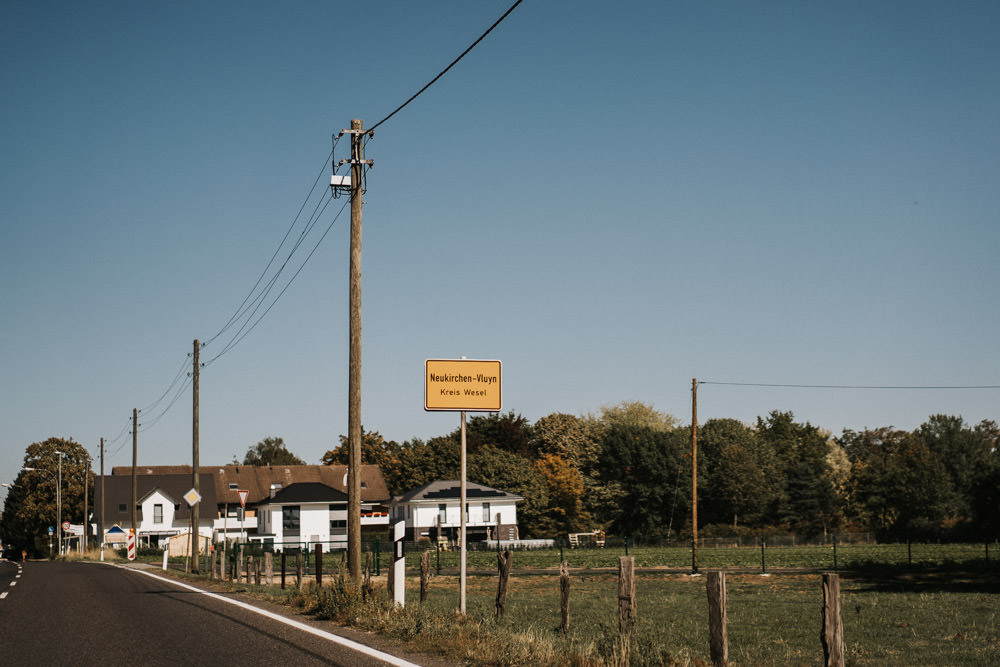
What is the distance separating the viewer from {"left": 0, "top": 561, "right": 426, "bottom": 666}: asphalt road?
36.7 feet

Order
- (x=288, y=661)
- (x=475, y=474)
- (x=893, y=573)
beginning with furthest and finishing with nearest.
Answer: (x=475, y=474) → (x=893, y=573) → (x=288, y=661)

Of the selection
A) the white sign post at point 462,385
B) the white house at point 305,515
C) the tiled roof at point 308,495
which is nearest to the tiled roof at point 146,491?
the tiled roof at point 308,495

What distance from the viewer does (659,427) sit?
4355 inches

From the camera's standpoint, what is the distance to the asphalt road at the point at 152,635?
1118 cm

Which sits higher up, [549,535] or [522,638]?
[522,638]

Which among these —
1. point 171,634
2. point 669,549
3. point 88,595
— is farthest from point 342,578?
point 669,549

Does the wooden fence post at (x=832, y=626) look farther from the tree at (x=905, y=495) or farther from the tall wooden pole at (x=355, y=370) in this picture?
the tree at (x=905, y=495)

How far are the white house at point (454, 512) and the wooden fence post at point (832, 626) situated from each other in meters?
71.0

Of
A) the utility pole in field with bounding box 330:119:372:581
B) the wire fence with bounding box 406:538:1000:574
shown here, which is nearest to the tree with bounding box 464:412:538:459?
the wire fence with bounding box 406:538:1000:574

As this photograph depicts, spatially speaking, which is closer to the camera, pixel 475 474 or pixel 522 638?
pixel 522 638

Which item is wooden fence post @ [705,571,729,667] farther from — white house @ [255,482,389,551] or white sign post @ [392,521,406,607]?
white house @ [255,482,389,551]

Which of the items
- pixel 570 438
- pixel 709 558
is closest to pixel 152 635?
pixel 709 558

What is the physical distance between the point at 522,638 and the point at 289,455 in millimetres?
138346

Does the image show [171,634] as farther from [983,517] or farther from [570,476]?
[570,476]
